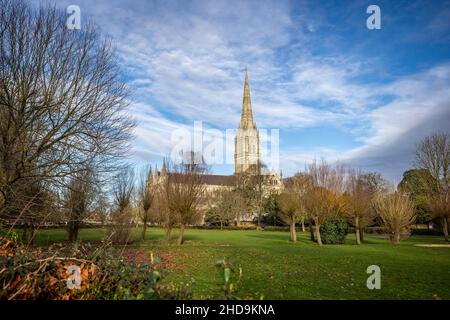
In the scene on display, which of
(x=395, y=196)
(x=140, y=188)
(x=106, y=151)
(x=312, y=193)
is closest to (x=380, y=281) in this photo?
(x=106, y=151)

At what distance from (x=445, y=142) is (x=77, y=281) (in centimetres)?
4555

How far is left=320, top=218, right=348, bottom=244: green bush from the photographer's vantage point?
993 inches

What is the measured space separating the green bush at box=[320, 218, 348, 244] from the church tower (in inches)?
3106

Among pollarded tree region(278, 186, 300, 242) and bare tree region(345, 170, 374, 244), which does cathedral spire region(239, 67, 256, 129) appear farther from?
bare tree region(345, 170, 374, 244)

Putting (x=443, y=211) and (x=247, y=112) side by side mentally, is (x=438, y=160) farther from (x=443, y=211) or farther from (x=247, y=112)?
(x=247, y=112)

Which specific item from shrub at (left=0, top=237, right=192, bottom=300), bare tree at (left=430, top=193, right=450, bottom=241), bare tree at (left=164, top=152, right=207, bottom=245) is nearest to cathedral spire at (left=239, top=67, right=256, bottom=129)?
bare tree at (left=430, top=193, right=450, bottom=241)

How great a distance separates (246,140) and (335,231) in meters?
86.9

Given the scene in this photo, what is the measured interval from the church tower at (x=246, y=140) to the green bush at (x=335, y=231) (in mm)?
78889

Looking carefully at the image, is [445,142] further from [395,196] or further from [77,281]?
[77,281]

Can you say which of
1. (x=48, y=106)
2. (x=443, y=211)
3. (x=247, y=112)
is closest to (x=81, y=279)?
(x=48, y=106)

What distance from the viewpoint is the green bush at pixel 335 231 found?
2522 centimetres

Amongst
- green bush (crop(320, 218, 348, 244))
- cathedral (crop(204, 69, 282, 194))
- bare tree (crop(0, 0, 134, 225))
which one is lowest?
green bush (crop(320, 218, 348, 244))

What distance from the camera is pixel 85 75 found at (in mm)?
11023

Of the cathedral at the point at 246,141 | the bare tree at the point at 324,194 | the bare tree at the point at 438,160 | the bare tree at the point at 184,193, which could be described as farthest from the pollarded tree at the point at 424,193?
the cathedral at the point at 246,141
